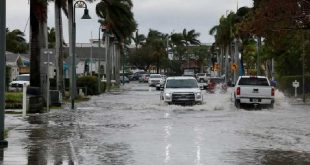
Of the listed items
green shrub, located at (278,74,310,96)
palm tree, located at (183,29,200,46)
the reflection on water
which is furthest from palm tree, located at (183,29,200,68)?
the reflection on water

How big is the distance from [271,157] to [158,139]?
4.43 metres

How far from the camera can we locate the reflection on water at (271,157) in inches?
552

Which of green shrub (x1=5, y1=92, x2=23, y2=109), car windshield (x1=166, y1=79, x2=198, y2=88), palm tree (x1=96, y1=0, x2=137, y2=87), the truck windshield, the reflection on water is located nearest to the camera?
the reflection on water

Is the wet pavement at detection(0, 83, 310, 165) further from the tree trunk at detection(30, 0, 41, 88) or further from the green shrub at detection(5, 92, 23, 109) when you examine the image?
the tree trunk at detection(30, 0, 41, 88)

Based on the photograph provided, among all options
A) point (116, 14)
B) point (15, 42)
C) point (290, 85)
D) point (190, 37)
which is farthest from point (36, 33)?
point (190, 37)

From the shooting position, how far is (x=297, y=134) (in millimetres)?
20625

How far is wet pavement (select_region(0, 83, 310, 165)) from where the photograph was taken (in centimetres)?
1438

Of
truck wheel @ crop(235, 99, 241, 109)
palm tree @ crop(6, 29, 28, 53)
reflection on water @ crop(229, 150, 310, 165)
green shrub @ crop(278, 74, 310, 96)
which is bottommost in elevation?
reflection on water @ crop(229, 150, 310, 165)

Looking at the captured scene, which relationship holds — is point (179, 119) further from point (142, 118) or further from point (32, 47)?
point (32, 47)

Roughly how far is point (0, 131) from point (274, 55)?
2044 inches

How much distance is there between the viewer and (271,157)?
14.9m

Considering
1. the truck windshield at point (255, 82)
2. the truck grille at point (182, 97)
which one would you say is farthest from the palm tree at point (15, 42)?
the truck windshield at point (255, 82)

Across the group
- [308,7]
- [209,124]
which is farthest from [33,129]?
[308,7]

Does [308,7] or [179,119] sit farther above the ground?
[308,7]
